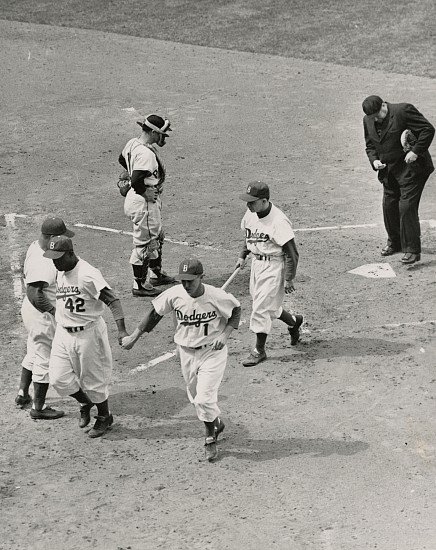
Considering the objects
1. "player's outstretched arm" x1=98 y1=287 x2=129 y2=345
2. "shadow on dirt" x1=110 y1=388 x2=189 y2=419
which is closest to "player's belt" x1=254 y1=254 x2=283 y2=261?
"shadow on dirt" x1=110 y1=388 x2=189 y2=419

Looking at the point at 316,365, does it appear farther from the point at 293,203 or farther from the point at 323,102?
the point at 323,102

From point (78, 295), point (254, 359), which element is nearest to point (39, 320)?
point (78, 295)

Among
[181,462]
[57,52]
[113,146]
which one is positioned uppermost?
[57,52]

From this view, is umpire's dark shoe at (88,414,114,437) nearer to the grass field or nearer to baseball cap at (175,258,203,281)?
baseball cap at (175,258,203,281)

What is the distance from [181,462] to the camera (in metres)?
9.36

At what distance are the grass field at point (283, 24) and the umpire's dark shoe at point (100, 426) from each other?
1505 centimetres

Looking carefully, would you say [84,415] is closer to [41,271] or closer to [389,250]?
[41,271]

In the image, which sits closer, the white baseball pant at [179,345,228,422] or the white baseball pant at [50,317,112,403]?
the white baseball pant at [179,345,228,422]

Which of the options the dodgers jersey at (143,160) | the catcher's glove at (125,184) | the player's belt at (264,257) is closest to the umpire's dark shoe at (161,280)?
the catcher's glove at (125,184)

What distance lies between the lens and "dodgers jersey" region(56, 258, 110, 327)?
956 centimetres

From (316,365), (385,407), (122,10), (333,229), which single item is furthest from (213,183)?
(122,10)

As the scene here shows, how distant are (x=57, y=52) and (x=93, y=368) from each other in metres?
16.5

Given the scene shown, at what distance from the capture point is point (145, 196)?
13055 millimetres

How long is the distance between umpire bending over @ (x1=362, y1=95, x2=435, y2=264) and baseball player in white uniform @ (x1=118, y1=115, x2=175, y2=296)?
104 inches
